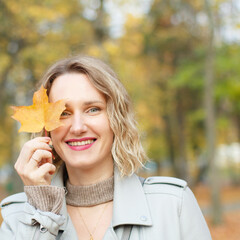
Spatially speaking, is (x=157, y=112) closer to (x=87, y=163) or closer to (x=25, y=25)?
(x=25, y=25)

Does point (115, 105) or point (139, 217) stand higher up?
point (115, 105)

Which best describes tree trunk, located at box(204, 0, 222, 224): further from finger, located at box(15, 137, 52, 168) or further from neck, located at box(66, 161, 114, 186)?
finger, located at box(15, 137, 52, 168)

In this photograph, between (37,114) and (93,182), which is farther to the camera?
(93,182)

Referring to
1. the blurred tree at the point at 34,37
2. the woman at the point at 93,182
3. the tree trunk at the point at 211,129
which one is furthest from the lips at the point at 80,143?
the tree trunk at the point at 211,129

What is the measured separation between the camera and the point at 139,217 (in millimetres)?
2156

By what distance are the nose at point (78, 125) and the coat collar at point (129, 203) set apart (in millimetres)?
406

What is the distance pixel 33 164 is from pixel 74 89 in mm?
512

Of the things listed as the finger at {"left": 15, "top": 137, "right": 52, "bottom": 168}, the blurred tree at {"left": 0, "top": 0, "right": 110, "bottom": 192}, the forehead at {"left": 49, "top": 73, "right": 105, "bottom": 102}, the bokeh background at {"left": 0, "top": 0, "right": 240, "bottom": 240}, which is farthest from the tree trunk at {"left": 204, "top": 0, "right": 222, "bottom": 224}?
the finger at {"left": 15, "top": 137, "right": 52, "bottom": 168}

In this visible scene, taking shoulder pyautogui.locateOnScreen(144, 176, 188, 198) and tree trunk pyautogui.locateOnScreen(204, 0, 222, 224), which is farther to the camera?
tree trunk pyautogui.locateOnScreen(204, 0, 222, 224)

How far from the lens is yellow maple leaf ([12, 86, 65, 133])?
219 centimetres

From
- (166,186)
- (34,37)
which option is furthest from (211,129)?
(166,186)

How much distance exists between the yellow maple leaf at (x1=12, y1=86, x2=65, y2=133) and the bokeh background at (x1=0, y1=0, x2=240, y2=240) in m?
5.13

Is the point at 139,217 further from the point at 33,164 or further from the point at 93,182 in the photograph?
the point at 33,164

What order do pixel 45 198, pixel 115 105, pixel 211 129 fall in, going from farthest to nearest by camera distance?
pixel 211 129 → pixel 115 105 → pixel 45 198
